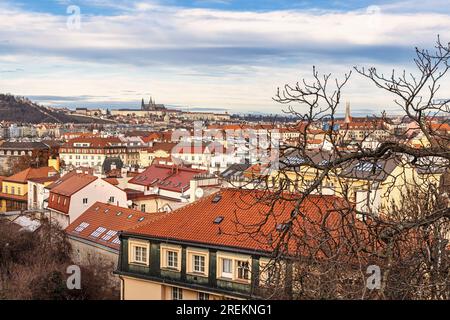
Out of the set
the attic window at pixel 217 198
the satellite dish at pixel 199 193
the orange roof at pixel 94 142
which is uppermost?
the attic window at pixel 217 198

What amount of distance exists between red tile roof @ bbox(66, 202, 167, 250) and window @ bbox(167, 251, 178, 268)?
380 inches

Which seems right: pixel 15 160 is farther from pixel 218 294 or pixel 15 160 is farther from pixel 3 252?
pixel 218 294

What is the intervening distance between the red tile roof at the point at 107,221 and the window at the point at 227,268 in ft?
36.4

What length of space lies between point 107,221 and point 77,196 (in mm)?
6712

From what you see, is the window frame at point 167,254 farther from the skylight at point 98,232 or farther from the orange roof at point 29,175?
the orange roof at point 29,175

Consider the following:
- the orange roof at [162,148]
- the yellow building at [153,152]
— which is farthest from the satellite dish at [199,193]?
the orange roof at [162,148]

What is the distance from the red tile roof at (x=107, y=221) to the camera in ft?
91.9

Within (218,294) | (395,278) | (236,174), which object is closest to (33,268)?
(218,294)

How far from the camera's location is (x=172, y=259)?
57.0 ft

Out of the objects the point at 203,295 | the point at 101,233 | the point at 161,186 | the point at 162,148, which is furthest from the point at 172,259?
the point at 162,148

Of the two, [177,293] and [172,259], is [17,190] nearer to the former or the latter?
[172,259]

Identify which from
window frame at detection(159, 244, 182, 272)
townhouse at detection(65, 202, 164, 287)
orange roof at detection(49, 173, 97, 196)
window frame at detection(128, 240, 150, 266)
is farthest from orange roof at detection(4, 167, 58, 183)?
window frame at detection(159, 244, 182, 272)
